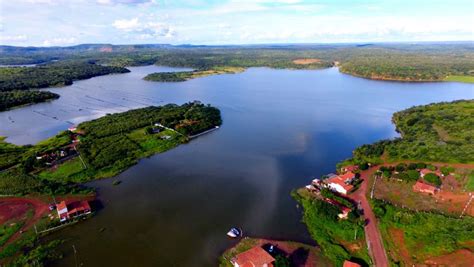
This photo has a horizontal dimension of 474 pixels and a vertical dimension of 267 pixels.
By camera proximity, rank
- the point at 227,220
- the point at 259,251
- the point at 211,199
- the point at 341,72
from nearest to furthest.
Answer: the point at 259,251
the point at 227,220
the point at 211,199
the point at 341,72

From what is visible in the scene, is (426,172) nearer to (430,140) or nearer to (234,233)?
(430,140)

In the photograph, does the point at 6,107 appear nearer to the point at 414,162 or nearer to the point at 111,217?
the point at 111,217

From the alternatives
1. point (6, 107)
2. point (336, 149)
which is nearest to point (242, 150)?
point (336, 149)

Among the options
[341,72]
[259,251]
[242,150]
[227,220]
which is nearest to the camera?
[259,251]

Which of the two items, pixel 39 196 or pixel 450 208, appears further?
pixel 39 196

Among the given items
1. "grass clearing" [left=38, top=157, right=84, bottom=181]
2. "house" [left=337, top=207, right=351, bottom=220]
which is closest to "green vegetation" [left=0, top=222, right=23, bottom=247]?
"grass clearing" [left=38, top=157, right=84, bottom=181]

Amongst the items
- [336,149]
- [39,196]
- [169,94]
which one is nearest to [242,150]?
[336,149]

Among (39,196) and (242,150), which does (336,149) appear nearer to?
(242,150)
